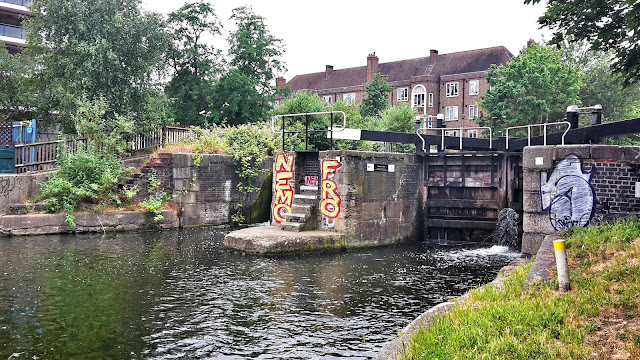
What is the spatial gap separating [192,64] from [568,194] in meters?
28.4

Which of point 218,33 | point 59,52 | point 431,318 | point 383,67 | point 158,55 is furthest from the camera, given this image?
point 383,67

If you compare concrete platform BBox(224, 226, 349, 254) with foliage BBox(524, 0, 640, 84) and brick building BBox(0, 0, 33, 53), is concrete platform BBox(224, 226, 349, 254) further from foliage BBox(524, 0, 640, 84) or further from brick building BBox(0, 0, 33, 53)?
brick building BBox(0, 0, 33, 53)

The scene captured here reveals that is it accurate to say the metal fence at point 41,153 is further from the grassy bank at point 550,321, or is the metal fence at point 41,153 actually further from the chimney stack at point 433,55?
the chimney stack at point 433,55

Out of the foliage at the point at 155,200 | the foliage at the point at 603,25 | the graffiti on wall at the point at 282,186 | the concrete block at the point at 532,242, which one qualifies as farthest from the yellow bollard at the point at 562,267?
the foliage at the point at 155,200

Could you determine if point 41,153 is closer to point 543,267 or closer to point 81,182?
point 81,182

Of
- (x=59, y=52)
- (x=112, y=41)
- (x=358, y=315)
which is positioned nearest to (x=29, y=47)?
(x=59, y=52)

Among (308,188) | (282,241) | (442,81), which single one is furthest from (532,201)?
(442,81)

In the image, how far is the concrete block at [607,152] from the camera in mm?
12492

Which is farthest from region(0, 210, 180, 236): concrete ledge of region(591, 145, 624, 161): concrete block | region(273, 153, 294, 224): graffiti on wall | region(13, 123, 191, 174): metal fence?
region(591, 145, 624, 161): concrete block

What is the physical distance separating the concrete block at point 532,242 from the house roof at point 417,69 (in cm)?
4343

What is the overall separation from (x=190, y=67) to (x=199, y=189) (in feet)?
54.8

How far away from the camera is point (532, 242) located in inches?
529

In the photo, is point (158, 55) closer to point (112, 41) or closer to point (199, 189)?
point (112, 41)

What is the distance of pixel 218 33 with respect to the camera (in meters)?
36.2
